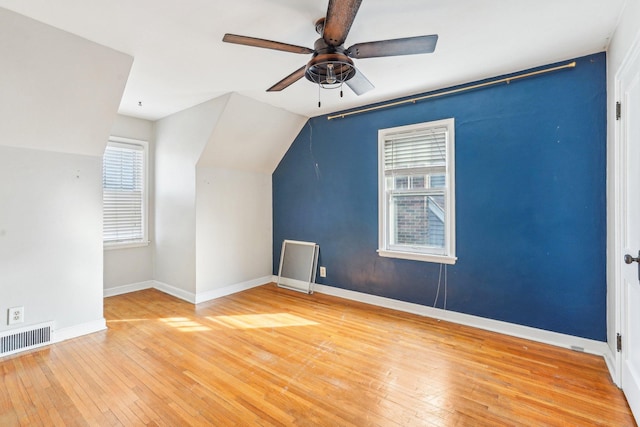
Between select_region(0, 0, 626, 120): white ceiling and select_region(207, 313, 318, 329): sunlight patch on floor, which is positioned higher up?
select_region(0, 0, 626, 120): white ceiling

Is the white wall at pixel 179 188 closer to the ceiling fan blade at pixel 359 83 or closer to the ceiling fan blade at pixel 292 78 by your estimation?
the ceiling fan blade at pixel 292 78

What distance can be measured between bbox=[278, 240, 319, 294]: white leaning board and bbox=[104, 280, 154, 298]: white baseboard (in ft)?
6.43

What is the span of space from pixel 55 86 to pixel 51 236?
1.34 meters

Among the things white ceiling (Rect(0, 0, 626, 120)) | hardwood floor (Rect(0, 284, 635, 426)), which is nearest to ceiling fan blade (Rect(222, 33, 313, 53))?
white ceiling (Rect(0, 0, 626, 120))

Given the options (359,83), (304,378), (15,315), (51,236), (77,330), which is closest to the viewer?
(304,378)

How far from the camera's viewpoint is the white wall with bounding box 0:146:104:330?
2.58 metres

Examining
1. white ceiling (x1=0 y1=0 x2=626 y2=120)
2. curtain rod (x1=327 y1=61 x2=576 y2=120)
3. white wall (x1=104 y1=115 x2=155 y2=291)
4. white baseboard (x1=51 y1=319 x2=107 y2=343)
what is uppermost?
white ceiling (x1=0 y1=0 x2=626 y2=120)

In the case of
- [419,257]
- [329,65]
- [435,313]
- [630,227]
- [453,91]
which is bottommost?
[435,313]

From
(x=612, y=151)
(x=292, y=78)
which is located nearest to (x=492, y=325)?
(x=612, y=151)

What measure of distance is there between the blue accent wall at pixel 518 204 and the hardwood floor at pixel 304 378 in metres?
0.37

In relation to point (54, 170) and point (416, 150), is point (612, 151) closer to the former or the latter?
point (416, 150)

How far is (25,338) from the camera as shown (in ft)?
8.57

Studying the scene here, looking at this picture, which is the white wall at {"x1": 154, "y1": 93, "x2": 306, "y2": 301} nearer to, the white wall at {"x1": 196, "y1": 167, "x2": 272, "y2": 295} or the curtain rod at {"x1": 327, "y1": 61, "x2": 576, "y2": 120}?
the white wall at {"x1": 196, "y1": 167, "x2": 272, "y2": 295}

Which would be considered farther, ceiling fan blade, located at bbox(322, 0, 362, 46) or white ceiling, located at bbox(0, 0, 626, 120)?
white ceiling, located at bbox(0, 0, 626, 120)
